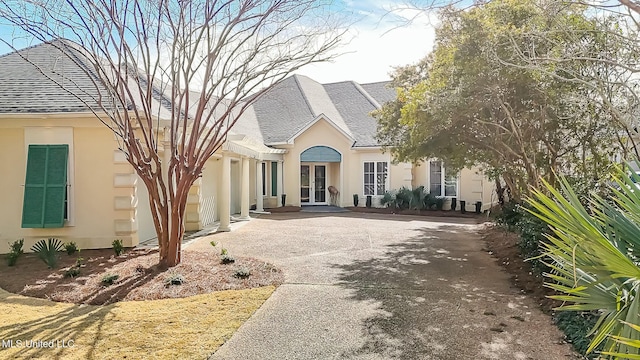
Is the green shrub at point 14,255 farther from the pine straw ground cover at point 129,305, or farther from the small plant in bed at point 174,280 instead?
the small plant in bed at point 174,280

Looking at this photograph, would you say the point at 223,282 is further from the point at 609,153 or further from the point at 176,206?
the point at 609,153

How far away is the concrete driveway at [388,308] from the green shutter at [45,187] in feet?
13.4

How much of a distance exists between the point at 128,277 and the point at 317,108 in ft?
70.4

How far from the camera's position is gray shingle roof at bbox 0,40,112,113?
39.9 feet

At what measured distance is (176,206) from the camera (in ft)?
33.5

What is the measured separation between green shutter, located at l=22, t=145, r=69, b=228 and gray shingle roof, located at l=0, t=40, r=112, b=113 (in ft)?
4.08

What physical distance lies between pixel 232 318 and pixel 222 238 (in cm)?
829

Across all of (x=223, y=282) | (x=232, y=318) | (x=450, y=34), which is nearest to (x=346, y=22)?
(x=450, y=34)

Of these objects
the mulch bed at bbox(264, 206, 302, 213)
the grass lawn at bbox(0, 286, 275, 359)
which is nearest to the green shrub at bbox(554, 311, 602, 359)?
the grass lawn at bbox(0, 286, 275, 359)

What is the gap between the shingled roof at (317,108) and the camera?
89.8ft

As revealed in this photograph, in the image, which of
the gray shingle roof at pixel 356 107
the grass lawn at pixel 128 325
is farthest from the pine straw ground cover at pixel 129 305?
the gray shingle roof at pixel 356 107

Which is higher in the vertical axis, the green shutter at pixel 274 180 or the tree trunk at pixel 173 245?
the green shutter at pixel 274 180

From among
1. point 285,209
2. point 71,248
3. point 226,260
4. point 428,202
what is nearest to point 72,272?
point 71,248

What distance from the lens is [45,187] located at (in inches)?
470
